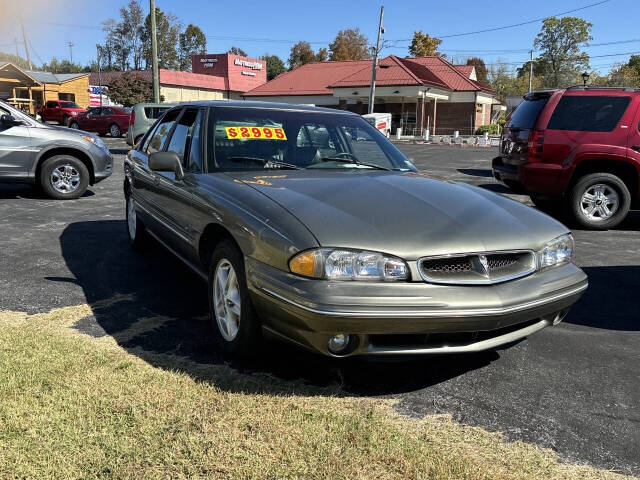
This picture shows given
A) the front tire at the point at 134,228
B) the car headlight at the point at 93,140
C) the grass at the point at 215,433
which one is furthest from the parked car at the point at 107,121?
the grass at the point at 215,433

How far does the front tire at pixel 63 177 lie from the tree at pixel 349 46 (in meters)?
78.5

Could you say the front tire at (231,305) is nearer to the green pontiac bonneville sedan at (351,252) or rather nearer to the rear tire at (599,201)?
the green pontiac bonneville sedan at (351,252)

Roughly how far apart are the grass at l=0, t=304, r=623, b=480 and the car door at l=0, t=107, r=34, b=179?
6.77 meters

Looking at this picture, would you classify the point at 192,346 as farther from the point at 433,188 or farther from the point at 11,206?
the point at 11,206

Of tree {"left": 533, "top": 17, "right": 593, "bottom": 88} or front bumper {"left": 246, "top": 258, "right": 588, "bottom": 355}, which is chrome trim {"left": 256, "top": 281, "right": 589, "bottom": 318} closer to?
front bumper {"left": 246, "top": 258, "right": 588, "bottom": 355}

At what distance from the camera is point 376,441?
2518mm

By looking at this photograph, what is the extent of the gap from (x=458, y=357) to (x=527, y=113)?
596cm

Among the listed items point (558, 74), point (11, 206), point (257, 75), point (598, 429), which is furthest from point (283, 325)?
point (558, 74)

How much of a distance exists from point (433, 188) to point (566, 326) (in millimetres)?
1527

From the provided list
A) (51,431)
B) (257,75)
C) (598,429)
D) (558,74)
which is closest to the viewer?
(51,431)

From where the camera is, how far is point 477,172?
16562mm

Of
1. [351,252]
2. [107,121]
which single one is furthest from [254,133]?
[107,121]

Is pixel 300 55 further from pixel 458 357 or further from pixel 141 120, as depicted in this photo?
pixel 458 357

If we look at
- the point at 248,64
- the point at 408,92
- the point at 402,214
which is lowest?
the point at 402,214
